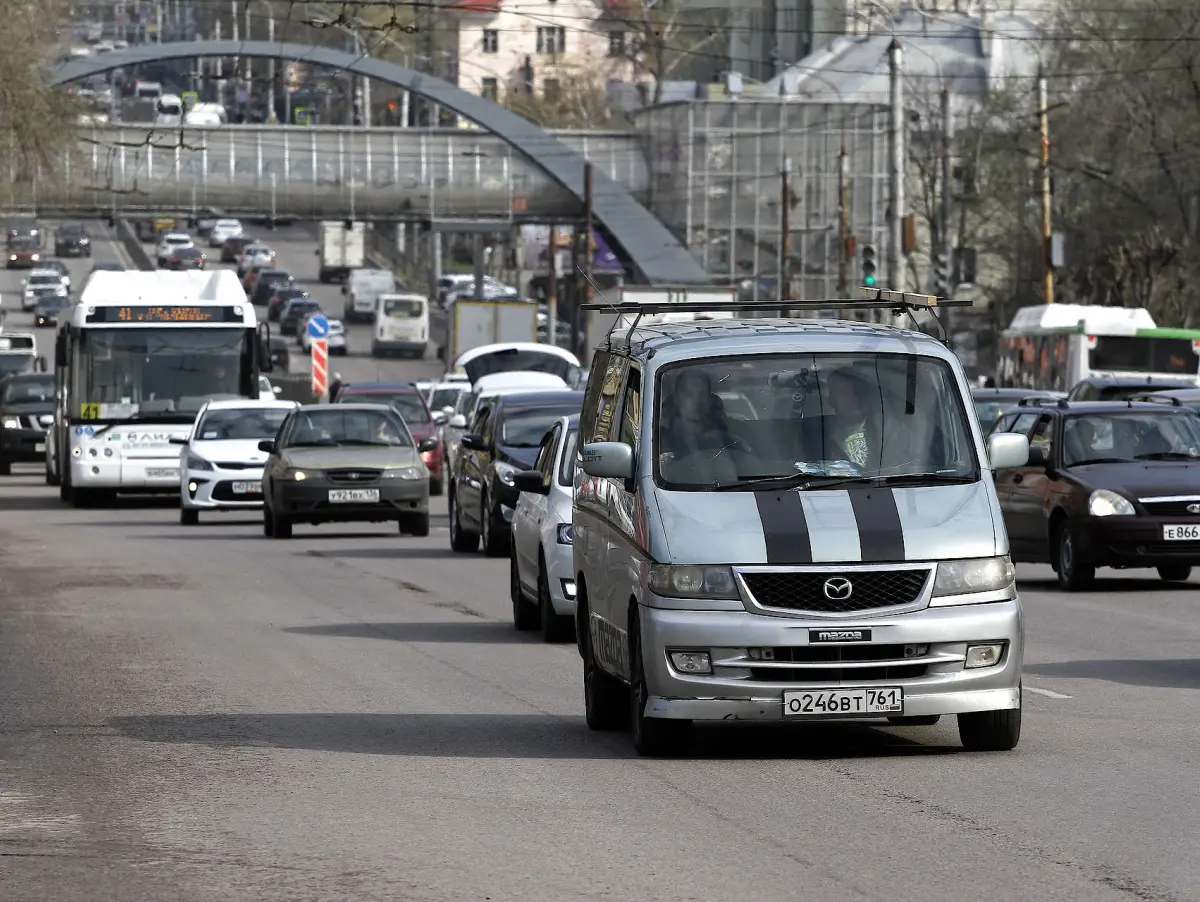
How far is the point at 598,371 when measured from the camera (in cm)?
1239

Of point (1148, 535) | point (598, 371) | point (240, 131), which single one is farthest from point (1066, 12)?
point (598, 371)

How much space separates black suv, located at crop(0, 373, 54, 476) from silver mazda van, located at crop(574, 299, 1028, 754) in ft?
136

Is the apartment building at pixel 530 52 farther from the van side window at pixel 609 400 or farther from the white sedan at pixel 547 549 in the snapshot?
the van side window at pixel 609 400

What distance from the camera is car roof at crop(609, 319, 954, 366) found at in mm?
11023

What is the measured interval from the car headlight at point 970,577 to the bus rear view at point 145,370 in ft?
88.2

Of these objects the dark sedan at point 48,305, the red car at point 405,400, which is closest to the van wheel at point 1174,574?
the red car at point 405,400

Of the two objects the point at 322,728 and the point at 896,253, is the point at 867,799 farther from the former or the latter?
the point at 896,253

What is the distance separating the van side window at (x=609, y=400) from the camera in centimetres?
1167

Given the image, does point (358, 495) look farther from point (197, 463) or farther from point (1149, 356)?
point (1149, 356)

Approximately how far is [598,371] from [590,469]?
1.74 m

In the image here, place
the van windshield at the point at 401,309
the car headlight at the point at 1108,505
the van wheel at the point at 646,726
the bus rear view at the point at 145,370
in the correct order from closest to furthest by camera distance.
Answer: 1. the van wheel at the point at 646,726
2. the car headlight at the point at 1108,505
3. the bus rear view at the point at 145,370
4. the van windshield at the point at 401,309

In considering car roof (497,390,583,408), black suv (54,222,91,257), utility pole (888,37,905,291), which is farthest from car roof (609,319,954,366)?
black suv (54,222,91,257)

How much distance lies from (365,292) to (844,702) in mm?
108580

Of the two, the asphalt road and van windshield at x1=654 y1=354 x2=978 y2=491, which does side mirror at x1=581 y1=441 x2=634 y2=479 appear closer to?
van windshield at x1=654 y1=354 x2=978 y2=491
